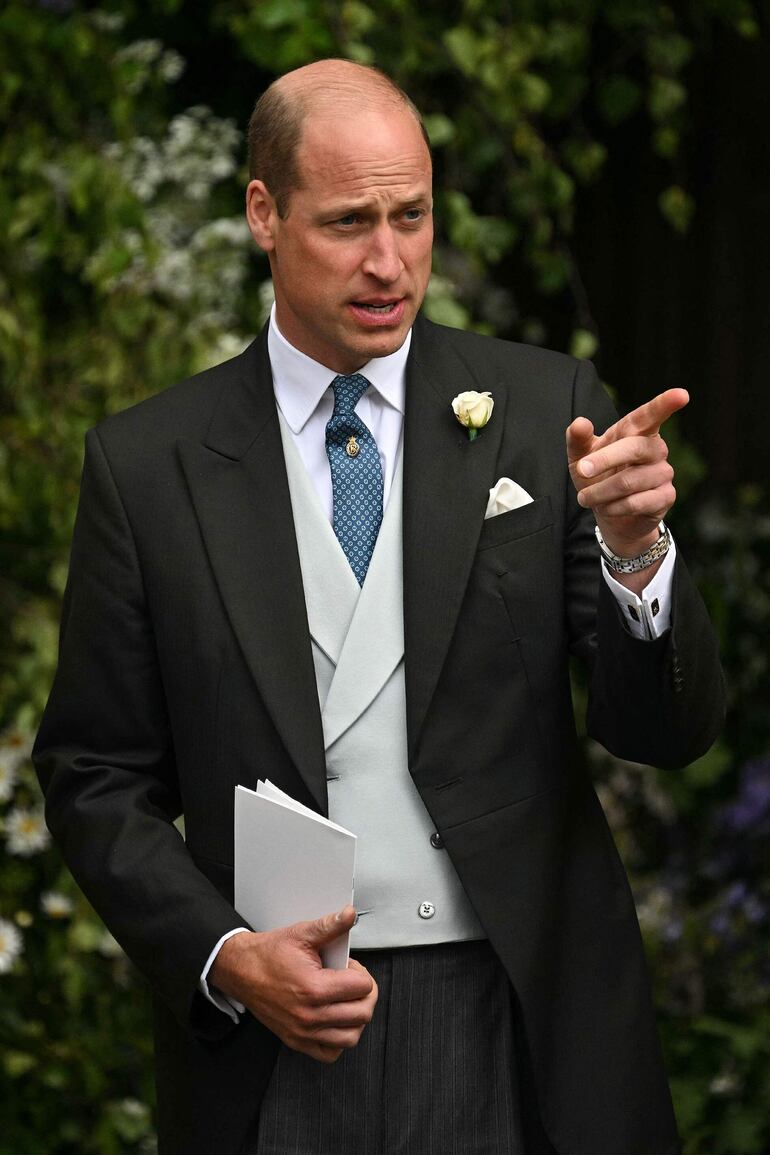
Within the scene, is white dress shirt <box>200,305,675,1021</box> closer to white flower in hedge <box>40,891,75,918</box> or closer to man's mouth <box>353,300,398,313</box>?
man's mouth <box>353,300,398,313</box>

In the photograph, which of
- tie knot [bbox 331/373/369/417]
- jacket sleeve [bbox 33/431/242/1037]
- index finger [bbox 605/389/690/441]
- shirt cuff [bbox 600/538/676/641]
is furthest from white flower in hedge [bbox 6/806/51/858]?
index finger [bbox 605/389/690/441]

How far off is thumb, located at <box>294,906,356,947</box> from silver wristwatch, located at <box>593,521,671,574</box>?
1.34 ft

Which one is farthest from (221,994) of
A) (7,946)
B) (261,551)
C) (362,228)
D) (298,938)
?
(7,946)

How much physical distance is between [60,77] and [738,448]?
5.68 feet

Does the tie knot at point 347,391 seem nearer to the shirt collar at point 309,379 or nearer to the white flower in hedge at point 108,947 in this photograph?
the shirt collar at point 309,379

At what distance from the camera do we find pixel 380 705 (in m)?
1.73

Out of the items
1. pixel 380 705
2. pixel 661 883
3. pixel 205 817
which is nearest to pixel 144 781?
pixel 205 817

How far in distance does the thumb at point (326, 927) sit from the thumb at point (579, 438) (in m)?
0.47

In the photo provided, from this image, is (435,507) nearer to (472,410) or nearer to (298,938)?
(472,410)

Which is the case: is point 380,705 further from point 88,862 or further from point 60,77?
point 60,77

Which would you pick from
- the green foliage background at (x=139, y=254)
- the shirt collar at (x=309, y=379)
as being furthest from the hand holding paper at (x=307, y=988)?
the green foliage background at (x=139, y=254)

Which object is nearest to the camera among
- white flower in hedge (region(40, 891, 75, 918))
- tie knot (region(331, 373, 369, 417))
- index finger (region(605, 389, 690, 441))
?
index finger (region(605, 389, 690, 441))

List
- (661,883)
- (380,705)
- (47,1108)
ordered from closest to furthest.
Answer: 1. (380,705)
2. (47,1108)
3. (661,883)

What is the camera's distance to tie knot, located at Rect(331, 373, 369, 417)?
182 cm
